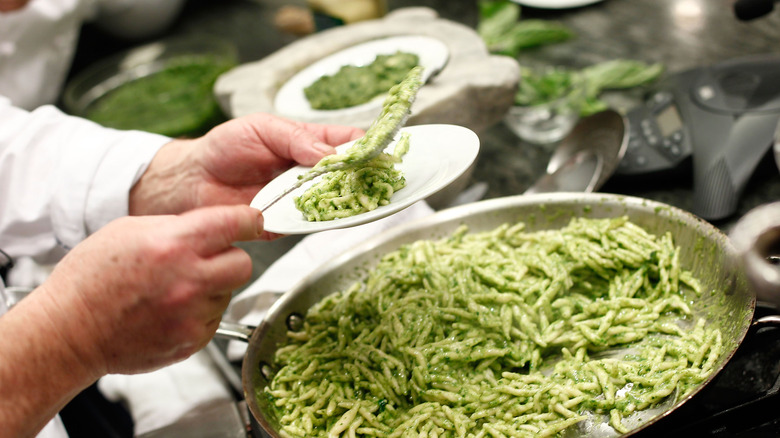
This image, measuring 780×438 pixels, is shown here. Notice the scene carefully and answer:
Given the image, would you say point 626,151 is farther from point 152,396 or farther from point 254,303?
point 152,396

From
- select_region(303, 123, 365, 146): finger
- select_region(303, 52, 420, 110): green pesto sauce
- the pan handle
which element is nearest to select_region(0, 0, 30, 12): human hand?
select_region(303, 52, 420, 110): green pesto sauce

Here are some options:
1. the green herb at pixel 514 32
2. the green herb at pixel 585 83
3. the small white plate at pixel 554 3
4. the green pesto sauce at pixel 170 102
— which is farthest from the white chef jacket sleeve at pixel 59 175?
the small white plate at pixel 554 3

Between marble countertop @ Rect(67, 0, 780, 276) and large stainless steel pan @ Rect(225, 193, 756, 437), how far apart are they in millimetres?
430

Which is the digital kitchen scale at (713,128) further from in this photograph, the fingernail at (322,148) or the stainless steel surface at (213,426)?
the stainless steel surface at (213,426)

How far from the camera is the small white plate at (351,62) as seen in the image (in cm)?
216

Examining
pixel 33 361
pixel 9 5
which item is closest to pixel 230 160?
pixel 33 361

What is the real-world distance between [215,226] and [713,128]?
146 centimetres

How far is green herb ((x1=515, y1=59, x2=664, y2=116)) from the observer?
83.0 inches

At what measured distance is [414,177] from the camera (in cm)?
114

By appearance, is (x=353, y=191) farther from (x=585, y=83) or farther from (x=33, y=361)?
(x=585, y=83)

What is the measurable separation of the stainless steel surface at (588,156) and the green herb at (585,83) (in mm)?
240

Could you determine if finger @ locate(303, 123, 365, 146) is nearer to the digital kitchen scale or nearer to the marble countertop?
the marble countertop

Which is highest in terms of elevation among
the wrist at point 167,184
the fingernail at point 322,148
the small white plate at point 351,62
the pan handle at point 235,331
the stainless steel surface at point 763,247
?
the fingernail at point 322,148

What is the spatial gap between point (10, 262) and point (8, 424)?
92 cm
